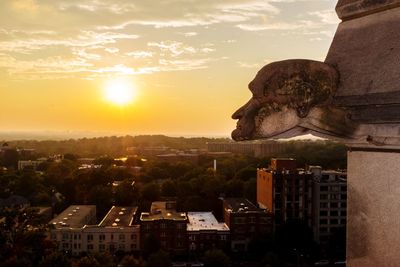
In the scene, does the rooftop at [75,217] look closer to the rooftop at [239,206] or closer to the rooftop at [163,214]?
the rooftop at [163,214]

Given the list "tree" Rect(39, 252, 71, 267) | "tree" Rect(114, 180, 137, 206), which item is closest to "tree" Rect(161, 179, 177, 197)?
"tree" Rect(114, 180, 137, 206)

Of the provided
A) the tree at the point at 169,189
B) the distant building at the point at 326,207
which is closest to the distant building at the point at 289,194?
the distant building at the point at 326,207

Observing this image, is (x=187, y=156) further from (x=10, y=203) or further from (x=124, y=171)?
(x=10, y=203)

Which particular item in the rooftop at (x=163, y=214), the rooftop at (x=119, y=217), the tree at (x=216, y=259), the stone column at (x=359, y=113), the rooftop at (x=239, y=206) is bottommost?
the tree at (x=216, y=259)

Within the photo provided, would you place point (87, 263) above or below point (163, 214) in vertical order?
below

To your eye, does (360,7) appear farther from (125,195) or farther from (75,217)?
(125,195)

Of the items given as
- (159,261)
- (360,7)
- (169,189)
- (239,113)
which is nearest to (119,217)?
(169,189)

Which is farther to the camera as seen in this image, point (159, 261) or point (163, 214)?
point (163, 214)
